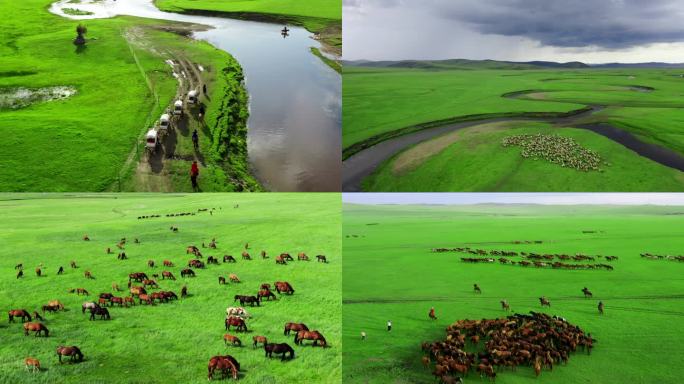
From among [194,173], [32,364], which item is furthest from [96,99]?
[32,364]

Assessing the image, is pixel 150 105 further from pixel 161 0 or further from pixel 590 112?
pixel 590 112

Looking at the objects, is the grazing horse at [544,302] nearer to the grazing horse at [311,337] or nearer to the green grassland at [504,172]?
the grazing horse at [311,337]

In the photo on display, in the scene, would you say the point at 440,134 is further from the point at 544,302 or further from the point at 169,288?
the point at 169,288

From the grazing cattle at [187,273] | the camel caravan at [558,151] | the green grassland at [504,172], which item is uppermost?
the camel caravan at [558,151]

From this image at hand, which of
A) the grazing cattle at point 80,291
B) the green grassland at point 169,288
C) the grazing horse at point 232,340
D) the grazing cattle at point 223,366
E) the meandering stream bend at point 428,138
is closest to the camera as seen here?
the grazing cattle at point 223,366

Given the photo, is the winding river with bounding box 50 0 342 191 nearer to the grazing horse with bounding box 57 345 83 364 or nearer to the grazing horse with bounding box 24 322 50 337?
the grazing horse with bounding box 24 322 50 337

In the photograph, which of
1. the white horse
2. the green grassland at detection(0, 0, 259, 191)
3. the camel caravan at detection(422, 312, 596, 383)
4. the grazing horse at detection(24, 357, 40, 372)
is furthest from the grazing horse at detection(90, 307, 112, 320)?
the green grassland at detection(0, 0, 259, 191)

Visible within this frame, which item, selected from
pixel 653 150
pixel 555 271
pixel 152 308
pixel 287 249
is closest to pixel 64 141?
pixel 287 249

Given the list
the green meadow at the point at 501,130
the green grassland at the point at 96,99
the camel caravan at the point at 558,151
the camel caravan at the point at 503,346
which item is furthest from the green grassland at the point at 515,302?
the green grassland at the point at 96,99
